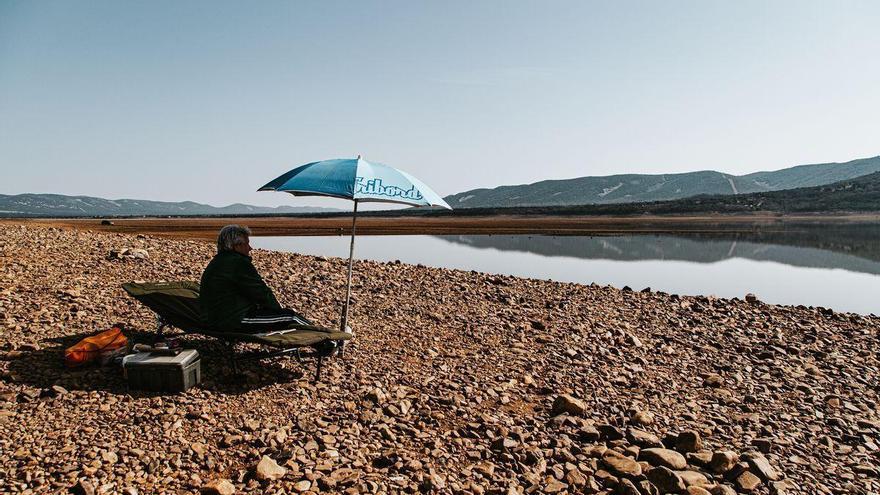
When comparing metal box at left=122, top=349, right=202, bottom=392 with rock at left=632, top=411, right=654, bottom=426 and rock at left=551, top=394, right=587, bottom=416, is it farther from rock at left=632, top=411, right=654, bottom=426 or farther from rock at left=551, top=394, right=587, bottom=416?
rock at left=632, top=411, right=654, bottom=426

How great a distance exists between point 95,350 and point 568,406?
6609 millimetres

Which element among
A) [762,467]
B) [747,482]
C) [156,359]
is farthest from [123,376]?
[762,467]

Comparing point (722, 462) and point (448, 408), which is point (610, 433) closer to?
point (722, 462)

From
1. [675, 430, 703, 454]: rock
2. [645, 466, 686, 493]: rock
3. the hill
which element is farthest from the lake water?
the hill

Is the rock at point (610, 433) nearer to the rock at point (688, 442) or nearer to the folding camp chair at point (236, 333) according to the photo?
the rock at point (688, 442)

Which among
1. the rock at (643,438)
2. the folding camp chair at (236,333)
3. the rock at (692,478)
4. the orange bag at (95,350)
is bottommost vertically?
the rock at (692,478)

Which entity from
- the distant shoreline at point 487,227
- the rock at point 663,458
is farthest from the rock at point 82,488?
the distant shoreline at point 487,227

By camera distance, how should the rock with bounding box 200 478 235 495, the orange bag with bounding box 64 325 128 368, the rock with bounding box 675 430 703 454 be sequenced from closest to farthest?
the rock with bounding box 200 478 235 495
the rock with bounding box 675 430 703 454
the orange bag with bounding box 64 325 128 368

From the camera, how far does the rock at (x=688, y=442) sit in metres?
6.07

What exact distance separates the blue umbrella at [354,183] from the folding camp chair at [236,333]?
2075 millimetres

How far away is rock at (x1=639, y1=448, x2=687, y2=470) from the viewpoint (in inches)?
222

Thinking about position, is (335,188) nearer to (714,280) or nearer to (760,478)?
(760,478)

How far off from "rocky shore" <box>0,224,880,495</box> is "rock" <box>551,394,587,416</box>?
19mm

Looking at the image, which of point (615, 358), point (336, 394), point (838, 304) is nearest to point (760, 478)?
point (615, 358)
